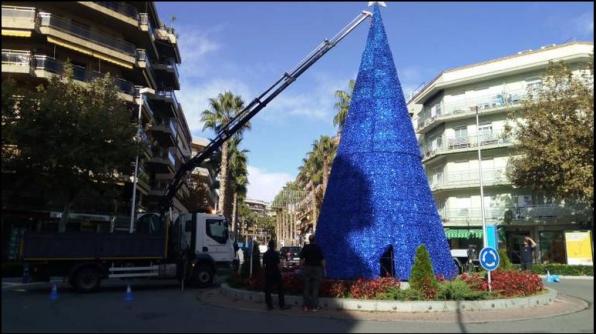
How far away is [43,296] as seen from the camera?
15469 mm

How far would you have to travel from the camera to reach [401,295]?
13.1 meters

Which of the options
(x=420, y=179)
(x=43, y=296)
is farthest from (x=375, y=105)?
(x=43, y=296)

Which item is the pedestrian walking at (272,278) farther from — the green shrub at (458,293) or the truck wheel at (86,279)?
the truck wheel at (86,279)

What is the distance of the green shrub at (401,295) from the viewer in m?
13.0

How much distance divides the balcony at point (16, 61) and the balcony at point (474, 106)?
3144 centimetres

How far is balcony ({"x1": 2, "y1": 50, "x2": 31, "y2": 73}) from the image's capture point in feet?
91.9

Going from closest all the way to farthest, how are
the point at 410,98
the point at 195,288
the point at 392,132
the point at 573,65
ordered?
the point at 392,132 < the point at 195,288 < the point at 573,65 < the point at 410,98

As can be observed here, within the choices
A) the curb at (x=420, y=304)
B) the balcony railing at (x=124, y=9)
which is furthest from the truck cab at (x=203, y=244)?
the balcony railing at (x=124, y=9)

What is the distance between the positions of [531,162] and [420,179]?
54.4ft

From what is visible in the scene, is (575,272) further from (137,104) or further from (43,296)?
(137,104)

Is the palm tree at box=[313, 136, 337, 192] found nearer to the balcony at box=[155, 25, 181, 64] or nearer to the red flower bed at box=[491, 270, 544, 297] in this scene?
the balcony at box=[155, 25, 181, 64]

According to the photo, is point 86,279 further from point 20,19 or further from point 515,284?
point 20,19

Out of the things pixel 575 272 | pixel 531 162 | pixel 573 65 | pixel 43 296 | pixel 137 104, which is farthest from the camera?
pixel 573 65

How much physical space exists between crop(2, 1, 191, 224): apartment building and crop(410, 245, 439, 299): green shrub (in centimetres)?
1774
